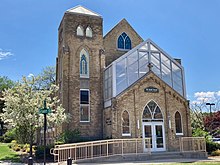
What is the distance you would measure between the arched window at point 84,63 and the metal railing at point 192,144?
995cm

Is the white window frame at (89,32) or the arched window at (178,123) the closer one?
the arched window at (178,123)

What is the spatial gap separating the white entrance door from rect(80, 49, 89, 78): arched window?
706 cm

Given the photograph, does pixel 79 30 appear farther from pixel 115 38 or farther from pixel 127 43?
pixel 127 43

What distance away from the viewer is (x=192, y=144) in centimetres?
2170

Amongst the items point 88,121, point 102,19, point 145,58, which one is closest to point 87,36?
point 102,19

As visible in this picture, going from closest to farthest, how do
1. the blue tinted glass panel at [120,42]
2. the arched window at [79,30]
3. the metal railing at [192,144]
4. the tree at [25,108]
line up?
the tree at [25,108]
the metal railing at [192,144]
the arched window at [79,30]
the blue tinted glass panel at [120,42]

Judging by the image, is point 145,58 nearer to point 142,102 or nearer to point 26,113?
point 142,102

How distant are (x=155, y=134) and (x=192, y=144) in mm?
2955

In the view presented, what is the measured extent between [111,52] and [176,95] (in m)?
7.89

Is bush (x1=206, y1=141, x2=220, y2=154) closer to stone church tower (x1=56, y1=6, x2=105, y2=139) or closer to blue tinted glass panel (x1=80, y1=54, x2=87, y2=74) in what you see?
stone church tower (x1=56, y1=6, x2=105, y2=139)

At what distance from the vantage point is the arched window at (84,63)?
24828mm

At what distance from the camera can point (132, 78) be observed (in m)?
23.0

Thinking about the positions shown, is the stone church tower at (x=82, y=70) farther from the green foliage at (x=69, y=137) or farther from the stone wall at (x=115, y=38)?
the stone wall at (x=115, y=38)

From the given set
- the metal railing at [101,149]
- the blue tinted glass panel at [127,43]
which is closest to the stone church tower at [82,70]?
the blue tinted glass panel at [127,43]
